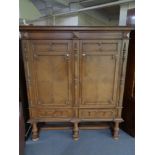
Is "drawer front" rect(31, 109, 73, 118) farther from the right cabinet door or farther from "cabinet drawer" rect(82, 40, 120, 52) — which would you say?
"cabinet drawer" rect(82, 40, 120, 52)

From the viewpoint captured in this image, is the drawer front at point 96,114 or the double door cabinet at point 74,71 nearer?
the double door cabinet at point 74,71

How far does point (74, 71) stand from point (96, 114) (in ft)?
2.11

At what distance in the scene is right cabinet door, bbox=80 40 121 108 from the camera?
1.61 m

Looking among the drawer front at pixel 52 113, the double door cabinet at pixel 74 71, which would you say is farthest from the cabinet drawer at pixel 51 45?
the drawer front at pixel 52 113

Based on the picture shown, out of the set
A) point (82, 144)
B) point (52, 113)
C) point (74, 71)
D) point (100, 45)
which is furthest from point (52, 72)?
point (82, 144)

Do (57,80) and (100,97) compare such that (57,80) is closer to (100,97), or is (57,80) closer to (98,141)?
(100,97)

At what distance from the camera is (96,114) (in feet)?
5.93

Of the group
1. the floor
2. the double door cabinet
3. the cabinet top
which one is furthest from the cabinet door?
the floor

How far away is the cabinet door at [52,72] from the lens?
1.60 m

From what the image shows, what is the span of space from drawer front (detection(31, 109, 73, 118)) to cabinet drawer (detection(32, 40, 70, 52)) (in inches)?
30.3

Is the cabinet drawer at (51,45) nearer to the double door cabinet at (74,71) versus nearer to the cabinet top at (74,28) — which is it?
the double door cabinet at (74,71)
